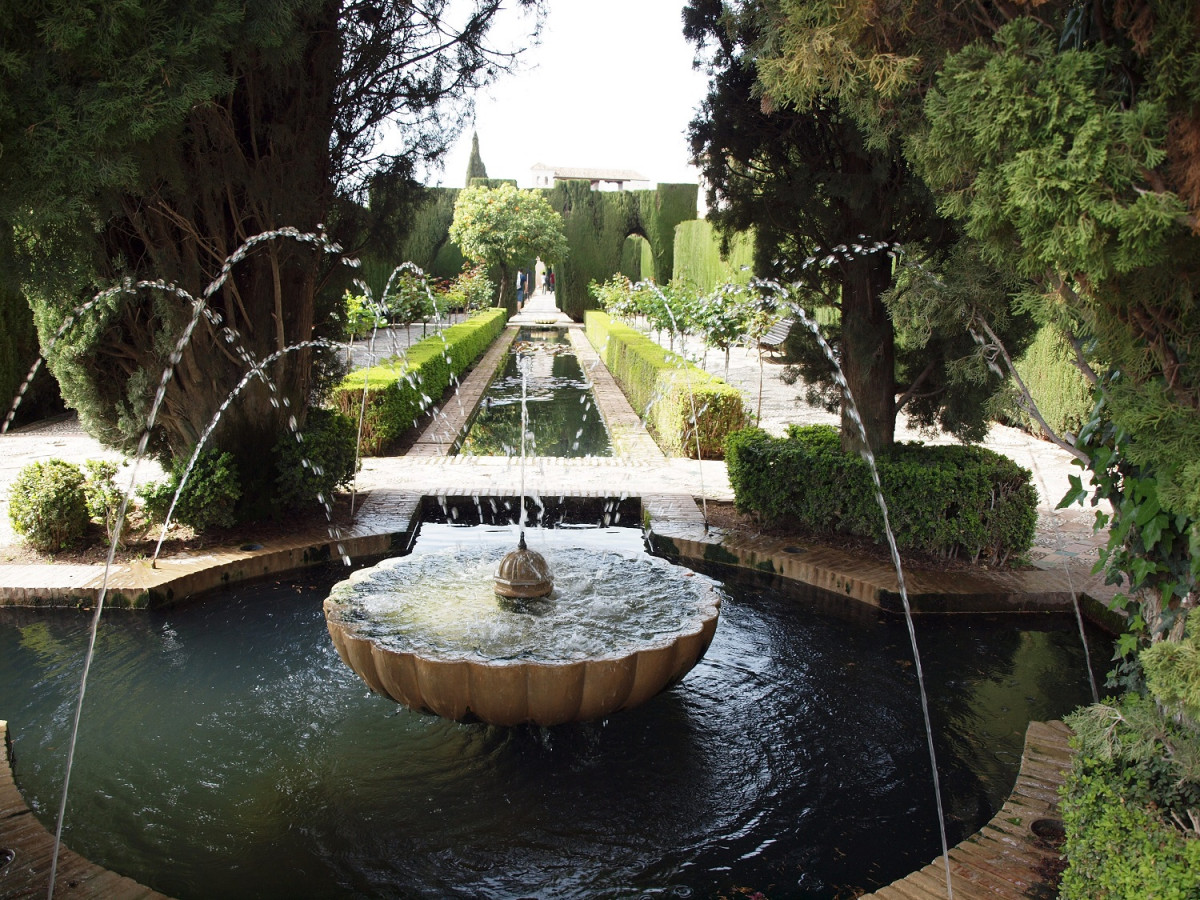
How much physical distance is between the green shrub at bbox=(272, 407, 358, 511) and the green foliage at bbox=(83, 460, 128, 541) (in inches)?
38.6

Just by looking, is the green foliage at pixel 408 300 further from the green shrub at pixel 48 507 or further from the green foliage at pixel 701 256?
the green shrub at pixel 48 507

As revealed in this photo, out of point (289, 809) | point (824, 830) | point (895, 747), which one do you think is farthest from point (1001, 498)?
point (289, 809)

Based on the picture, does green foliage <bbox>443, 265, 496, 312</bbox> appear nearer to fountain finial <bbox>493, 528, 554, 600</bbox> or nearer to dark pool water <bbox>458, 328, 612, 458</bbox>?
dark pool water <bbox>458, 328, 612, 458</bbox>

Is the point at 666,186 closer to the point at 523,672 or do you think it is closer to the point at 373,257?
the point at 373,257

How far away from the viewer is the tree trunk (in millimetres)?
5645

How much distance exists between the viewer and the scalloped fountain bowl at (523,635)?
9.89ft

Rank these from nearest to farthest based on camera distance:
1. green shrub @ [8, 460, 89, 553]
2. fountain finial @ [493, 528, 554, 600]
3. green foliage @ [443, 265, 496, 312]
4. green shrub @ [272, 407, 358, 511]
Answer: fountain finial @ [493, 528, 554, 600] → green shrub @ [8, 460, 89, 553] → green shrub @ [272, 407, 358, 511] → green foliage @ [443, 265, 496, 312]

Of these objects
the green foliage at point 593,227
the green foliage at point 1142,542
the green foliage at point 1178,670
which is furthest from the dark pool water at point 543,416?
the green foliage at point 593,227

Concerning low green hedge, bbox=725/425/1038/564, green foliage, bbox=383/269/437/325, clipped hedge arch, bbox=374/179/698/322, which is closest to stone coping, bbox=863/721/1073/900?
low green hedge, bbox=725/425/1038/564

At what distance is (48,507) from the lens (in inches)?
205

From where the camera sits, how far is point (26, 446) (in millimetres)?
9070

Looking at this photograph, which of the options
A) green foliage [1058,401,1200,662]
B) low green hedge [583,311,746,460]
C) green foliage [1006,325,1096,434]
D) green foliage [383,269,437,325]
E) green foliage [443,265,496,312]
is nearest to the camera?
green foliage [1058,401,1200,662]

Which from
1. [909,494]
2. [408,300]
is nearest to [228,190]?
[909,494]

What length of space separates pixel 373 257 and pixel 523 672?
4645mm
